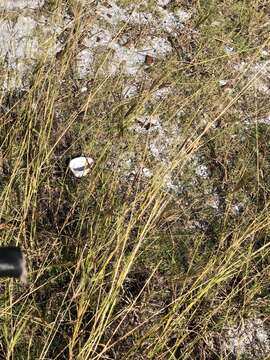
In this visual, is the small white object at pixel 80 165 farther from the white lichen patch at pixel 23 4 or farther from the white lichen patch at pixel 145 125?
the white lichen patch at pixel 23 4

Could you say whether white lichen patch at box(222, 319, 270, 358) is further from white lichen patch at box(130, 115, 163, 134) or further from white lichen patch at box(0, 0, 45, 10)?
white lichen patch at box(0, 0, 45, 10)

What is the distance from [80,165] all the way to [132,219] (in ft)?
2.67

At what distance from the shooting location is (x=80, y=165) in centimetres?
254

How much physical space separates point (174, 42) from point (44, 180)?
4.63 ft

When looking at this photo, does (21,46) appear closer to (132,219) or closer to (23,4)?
(23,4)

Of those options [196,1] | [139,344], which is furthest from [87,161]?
[196,1]

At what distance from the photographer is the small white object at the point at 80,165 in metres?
2.48

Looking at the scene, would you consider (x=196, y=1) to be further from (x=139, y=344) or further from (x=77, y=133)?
(x=139, y=344)

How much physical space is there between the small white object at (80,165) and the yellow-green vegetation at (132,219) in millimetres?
37

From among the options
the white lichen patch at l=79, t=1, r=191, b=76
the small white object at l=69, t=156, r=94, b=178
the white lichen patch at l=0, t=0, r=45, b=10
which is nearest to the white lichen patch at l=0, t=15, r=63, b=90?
the white lichen patch at l=0, t=0, r=45, b=10

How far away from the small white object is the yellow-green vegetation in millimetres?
37

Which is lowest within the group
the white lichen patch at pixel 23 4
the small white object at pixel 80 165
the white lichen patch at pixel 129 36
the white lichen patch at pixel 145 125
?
the white lichen patch at pixel 145 125

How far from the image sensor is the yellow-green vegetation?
6.24 feet

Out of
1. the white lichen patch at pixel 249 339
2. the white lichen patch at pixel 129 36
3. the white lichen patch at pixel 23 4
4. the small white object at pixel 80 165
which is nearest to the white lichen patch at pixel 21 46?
the white lichen patch at pixel 23 4
